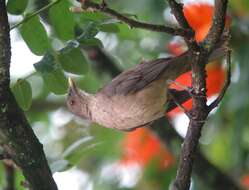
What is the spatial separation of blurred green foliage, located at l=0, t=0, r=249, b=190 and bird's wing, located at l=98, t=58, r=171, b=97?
0.51 ft

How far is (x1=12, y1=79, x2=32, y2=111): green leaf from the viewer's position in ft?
7.11

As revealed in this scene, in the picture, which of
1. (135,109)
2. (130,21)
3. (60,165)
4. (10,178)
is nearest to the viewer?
(130,21)

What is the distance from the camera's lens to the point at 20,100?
85.8 inches

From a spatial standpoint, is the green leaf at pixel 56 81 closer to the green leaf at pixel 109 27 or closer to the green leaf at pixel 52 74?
the green leaf at pixel 52 74

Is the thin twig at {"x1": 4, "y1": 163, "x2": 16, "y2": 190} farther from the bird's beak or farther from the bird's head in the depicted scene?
the bird's head

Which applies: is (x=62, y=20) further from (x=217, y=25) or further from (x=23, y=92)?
(x=217, y=25)

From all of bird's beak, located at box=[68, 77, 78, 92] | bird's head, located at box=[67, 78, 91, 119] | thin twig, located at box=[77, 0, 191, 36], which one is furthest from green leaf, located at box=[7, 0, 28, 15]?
→ bird's head, located at box=[67, 78, 91, 119]

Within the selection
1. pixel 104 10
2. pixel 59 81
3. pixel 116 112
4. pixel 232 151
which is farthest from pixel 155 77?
pixel 232 151

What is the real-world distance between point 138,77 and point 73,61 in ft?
1.27

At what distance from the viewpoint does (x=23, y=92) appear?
2172 mm

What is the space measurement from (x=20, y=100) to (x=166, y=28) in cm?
63

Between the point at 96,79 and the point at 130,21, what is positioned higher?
the point at 130,21

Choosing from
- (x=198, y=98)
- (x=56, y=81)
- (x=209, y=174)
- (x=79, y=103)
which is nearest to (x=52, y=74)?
(x=56, y=81)

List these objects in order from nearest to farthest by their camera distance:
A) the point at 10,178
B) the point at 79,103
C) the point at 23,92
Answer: the point at 23,92
the point at 10,178
the point at 79,103
